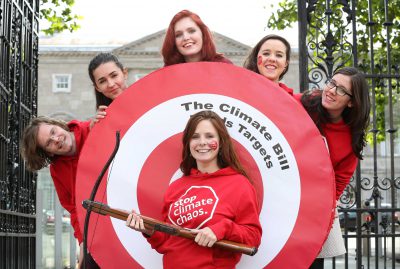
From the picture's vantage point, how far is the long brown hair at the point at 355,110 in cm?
394

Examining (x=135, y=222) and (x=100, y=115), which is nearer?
(x=135, y=222)

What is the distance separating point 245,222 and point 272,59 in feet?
3.64

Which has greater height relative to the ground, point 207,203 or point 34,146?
point 34,146

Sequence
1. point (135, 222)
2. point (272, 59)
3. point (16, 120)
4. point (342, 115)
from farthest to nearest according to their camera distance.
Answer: point (16, 120)
point (272, 59)
point (342, 115)
point (135, 222)

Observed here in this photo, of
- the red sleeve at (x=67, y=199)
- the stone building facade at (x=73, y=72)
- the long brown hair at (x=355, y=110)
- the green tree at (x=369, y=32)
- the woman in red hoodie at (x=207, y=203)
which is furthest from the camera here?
the stone building facade at (x=73, y=72)

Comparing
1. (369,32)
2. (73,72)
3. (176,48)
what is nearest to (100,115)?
(176,48)

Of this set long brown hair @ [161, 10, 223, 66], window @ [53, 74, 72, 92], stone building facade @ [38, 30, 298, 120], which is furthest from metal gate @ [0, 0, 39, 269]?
window @ [53, 74, 72, 92]

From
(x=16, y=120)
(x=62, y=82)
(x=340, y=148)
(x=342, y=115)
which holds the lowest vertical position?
(x=340, y=148)

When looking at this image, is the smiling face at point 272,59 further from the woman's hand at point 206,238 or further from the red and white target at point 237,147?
the woman's hand at point 206,238

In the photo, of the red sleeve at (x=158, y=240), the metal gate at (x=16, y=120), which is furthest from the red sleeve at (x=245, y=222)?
the metal gate at (x=16, y=120)

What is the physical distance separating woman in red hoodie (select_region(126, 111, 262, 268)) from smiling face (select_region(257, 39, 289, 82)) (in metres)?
0.67

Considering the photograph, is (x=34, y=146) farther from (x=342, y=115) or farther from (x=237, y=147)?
(x=342, y=115)

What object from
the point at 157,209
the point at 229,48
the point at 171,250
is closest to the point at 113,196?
the point at 157,209

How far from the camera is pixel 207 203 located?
3.58 m
